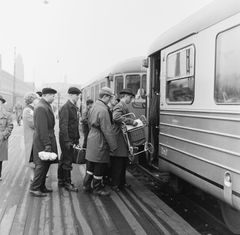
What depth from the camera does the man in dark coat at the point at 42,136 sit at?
5.61m

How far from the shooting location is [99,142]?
234 inches

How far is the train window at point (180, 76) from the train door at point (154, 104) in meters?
1.07

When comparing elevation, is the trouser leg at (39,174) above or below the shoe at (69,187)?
above

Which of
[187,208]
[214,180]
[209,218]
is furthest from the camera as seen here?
[187,208]

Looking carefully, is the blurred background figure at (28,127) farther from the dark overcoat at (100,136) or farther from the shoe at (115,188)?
the shoe at (115,188)

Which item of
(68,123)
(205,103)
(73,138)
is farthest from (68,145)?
(205,103)

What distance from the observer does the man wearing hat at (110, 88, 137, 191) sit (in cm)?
618

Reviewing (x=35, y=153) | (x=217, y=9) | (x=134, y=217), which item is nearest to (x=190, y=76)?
(x=217, y=9)

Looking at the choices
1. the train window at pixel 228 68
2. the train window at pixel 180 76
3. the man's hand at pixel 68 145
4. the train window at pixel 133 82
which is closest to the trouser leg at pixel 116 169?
the man's hand at pixel 68 145

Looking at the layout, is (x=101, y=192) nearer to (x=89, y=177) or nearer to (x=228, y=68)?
(x=89, y=177)

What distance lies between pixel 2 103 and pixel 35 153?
5.18 ft

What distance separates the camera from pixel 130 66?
10578 mm

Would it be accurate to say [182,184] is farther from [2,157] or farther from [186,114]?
[2,157]

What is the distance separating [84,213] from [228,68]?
2.64 m
